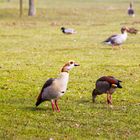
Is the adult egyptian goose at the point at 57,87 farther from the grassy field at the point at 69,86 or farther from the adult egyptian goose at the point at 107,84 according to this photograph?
the adult egyptian goose at the point at 107,84

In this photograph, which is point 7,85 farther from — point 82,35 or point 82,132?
point 82,35

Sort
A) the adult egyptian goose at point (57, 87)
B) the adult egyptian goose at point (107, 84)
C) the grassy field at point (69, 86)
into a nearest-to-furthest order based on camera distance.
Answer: the grassy field at point (69, 86) < the adult egyptian goose at point (57, 87) < the adult egyptian goose at point (107, 84)

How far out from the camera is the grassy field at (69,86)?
1057cm

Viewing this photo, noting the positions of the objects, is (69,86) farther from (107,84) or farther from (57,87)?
(57,87)

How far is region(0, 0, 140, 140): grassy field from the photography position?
10570 millimetres

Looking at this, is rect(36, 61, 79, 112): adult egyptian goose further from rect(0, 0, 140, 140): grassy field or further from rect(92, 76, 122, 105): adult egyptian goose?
rect(92, 76, 122, 105): adult egyptian goose

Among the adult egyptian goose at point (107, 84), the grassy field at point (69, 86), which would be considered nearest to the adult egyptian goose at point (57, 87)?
the grassy field at point (69, 86)

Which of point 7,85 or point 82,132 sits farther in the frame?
point 7,85

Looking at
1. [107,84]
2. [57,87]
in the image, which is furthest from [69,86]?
[57,87]

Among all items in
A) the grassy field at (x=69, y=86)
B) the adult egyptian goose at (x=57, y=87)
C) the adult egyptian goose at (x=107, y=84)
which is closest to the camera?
the grassy field at (x=69, y=86)

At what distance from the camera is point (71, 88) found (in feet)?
50.6

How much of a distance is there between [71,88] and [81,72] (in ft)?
10.6

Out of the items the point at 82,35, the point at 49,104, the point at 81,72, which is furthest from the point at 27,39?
the point at 49,104

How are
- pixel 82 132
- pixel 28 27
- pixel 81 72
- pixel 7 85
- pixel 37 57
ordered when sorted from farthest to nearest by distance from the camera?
pixel 28 27 → pixel 37 57 → pixel 81 72 → pixel 7 85 → pixel 82 132
